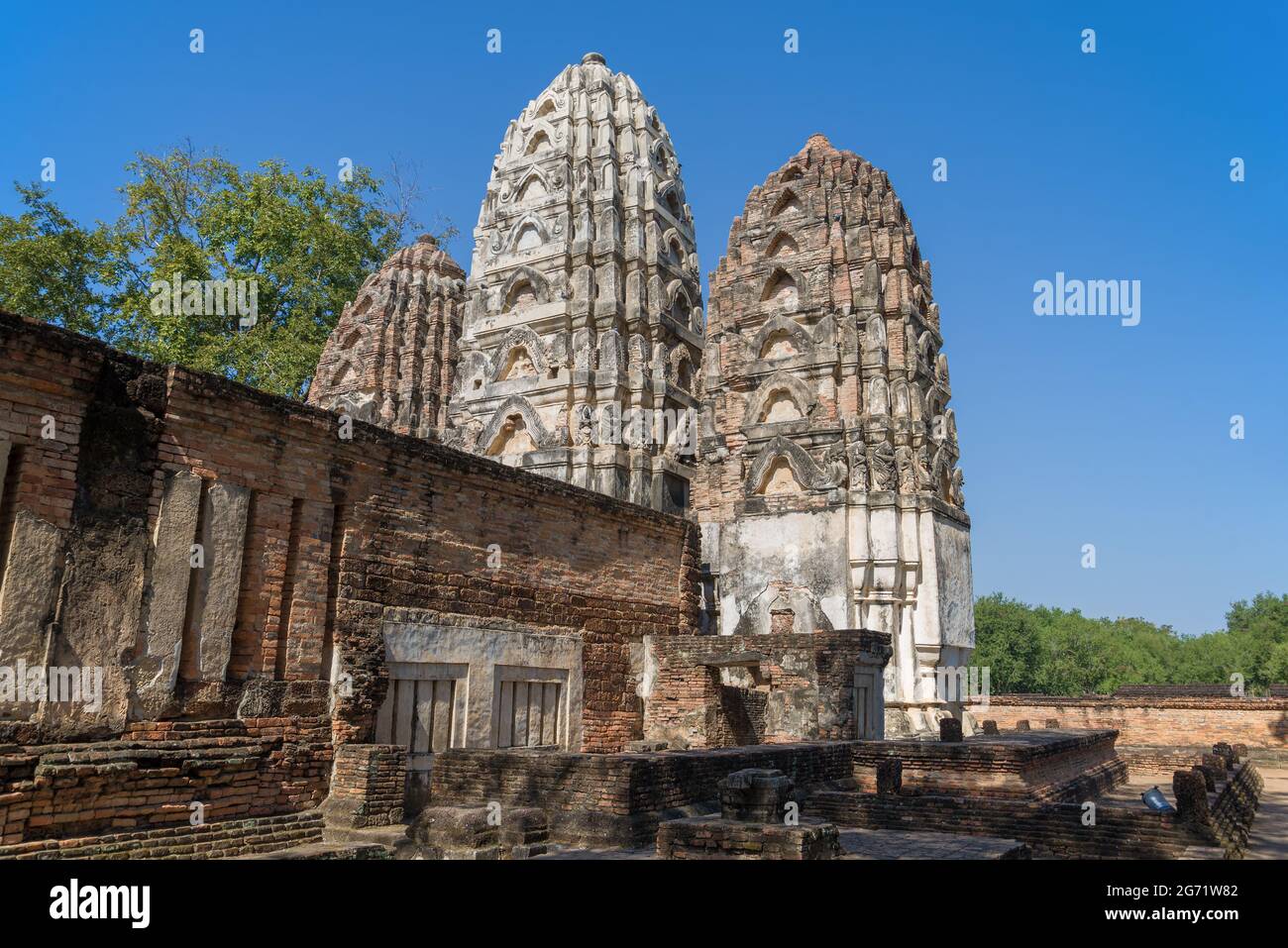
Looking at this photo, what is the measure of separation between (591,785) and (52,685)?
4736 mm

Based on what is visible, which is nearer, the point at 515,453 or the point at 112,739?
the point at 112,739

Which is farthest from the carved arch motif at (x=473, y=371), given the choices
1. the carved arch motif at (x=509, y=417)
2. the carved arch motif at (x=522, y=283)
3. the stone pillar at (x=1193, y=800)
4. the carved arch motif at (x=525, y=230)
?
the stone pillar at (x=1193, y=800)

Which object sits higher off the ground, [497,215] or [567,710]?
[497,215]

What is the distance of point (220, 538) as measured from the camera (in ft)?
30.9

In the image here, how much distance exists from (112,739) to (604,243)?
20.9 m

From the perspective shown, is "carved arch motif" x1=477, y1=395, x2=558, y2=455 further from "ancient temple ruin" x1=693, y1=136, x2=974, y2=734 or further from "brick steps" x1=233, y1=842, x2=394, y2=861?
"brick steps" x1=233, y1=842, x2=394, y2=861

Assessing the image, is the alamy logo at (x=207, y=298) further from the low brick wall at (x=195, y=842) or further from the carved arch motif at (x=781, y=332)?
the low brick wall at (x=195, y=842)

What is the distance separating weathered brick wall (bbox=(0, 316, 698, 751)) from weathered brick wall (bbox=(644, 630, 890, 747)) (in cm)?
283

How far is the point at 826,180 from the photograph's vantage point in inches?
908

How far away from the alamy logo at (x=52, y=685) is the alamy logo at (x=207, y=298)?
22993 mm

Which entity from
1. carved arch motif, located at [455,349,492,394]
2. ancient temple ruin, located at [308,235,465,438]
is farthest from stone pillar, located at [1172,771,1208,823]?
ancient temple ruin, located at [308,235,465,438]

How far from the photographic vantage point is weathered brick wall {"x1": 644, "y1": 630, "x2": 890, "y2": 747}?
14375 mm
